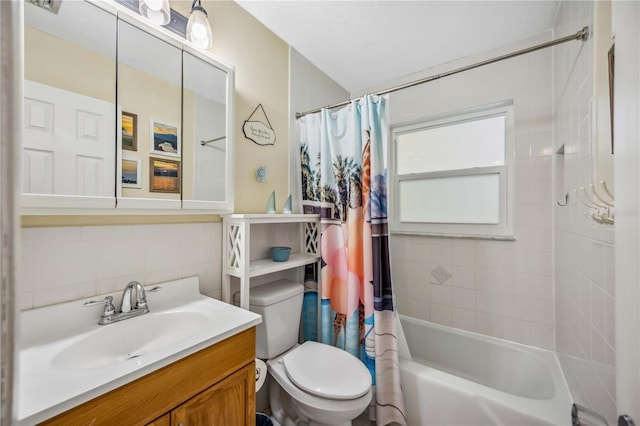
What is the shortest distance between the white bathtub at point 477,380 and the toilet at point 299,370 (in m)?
0.41

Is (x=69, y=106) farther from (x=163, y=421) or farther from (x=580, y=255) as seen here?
(x=580, y=255)

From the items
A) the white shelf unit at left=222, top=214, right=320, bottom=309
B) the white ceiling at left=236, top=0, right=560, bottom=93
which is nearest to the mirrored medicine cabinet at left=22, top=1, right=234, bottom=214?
the white shelf unit at left=222, top=214, right=320, bottom=309

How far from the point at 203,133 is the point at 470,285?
1.99 meters

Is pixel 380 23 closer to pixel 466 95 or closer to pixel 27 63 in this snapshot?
pixel 466 95

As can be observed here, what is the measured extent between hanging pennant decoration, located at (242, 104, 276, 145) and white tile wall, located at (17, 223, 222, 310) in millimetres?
592

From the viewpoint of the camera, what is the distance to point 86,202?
94 centimetres

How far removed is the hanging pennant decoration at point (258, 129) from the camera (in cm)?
158

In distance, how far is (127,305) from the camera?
41.0 inches

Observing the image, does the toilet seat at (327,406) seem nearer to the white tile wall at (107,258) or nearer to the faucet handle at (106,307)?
the white tile wall at (107,258)

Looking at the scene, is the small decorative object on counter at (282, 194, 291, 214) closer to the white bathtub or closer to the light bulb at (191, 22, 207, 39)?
the light bulb at (191, 22, 207, 39)

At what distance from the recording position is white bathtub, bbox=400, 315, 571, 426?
1259 mm

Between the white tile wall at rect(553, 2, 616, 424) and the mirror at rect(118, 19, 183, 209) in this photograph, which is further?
the mirror at rect(118, 19, 183, 209)

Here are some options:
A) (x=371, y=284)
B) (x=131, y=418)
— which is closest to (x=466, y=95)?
(x=371, y=284)

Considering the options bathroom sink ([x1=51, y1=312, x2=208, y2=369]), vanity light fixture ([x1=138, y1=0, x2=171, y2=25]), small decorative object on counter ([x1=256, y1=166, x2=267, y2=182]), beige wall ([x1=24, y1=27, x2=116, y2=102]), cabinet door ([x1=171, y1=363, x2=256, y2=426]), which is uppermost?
vanity light fixture ([x1=138, y1=0, x2=171, y2=25])
